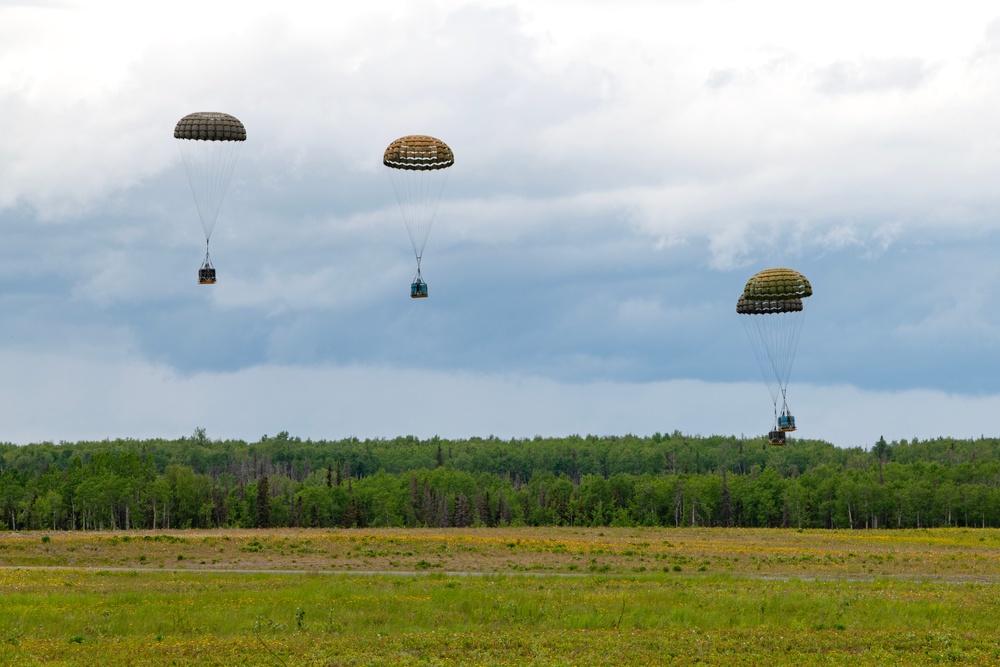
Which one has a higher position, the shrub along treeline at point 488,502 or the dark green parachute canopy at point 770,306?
the dark green parachute canopy at point 770,306

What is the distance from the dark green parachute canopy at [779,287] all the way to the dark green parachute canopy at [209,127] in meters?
29.6

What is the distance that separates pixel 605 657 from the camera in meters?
29.7

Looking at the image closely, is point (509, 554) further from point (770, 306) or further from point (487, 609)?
point (487, 609)

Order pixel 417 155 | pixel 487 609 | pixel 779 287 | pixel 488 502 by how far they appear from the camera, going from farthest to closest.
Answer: pixel 488 502 → pixel 417 155 → pixel 779 287 → pixel 487 609

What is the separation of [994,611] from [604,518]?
137 metres

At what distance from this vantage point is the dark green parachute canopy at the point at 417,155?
6419cm

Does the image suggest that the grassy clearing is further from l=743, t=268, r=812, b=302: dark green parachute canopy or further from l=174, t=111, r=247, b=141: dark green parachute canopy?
l=174, t=111, r=247, b=141: dark green parachute canopy

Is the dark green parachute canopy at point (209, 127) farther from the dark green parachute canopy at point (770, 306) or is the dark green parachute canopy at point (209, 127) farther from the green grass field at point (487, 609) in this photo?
the dark green parachute canopy at point (770, 306)

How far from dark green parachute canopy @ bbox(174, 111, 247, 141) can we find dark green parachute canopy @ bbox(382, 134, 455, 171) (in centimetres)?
856

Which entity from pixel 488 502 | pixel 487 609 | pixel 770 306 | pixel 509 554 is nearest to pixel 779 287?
pixel 770 306

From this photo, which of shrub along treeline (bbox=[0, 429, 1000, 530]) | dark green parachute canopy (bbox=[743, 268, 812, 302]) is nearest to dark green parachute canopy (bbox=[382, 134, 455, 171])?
dark green parachute canopy (bbox=[743, 268, 812, 302])

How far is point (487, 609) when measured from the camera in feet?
123

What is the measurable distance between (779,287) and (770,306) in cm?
141

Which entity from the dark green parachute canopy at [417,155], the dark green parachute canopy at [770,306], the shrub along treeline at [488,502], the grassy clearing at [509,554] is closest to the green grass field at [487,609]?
the grassy clearing at [509,554]
